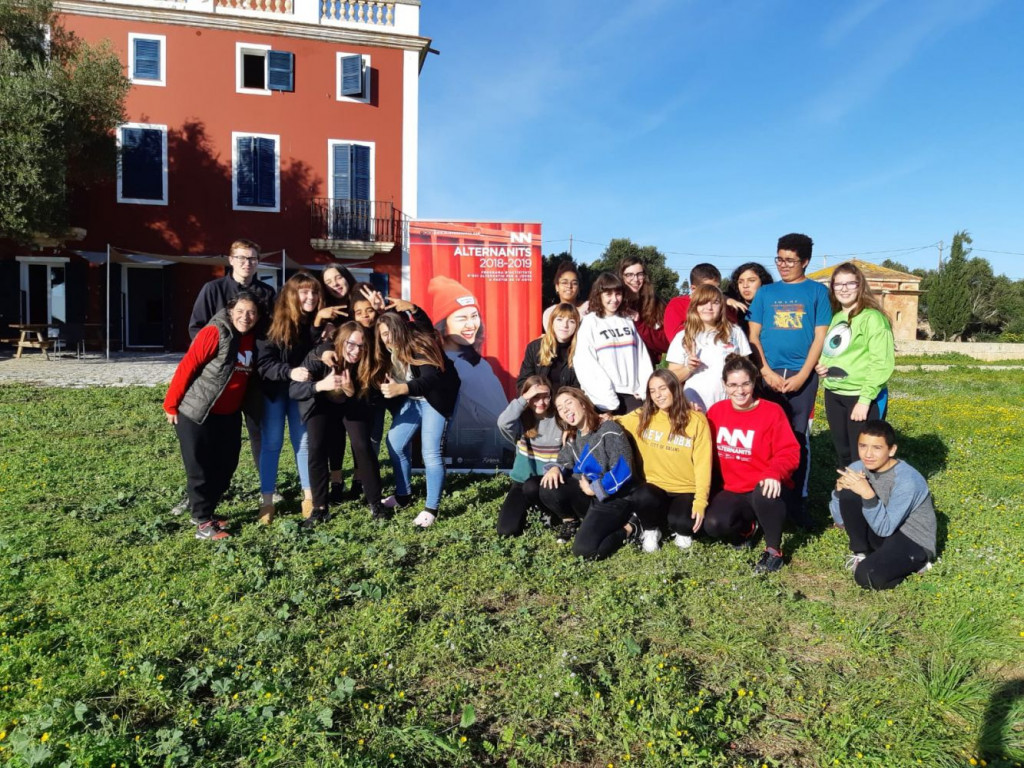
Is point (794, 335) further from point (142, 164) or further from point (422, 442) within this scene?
point (142, 164)

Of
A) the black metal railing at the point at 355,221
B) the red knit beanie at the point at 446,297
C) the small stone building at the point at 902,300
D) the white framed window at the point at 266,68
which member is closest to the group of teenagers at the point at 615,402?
the red knit beanie at the point at 446,297

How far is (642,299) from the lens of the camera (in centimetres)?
553

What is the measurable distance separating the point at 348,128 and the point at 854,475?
19018 mm

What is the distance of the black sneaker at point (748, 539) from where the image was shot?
4.69 m

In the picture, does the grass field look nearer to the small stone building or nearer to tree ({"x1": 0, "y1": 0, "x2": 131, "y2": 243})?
tree ({"x1": 0, "y1": 0, "x2": 131, "y2": 243})

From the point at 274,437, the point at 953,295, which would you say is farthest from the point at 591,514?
the point at 953,295

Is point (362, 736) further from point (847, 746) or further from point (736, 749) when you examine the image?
point (847, 746)

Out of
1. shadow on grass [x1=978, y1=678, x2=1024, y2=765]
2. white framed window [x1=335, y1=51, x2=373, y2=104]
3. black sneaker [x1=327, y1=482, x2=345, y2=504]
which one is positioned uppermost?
white framed window [x1=335, y1=51, x2=373, y2=104]

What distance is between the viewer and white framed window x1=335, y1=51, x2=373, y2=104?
19891 millimetres

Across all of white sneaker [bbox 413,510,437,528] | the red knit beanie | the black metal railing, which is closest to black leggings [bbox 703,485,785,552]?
white sneaker [bbox 413,510,437,528]

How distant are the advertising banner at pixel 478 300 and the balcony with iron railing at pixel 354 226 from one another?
45.8 feet

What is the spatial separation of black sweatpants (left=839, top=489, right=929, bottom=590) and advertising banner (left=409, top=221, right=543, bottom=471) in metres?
3.26

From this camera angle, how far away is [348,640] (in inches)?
134

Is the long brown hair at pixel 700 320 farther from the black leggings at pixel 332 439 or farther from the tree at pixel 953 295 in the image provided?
the tree at pixel 953 295
